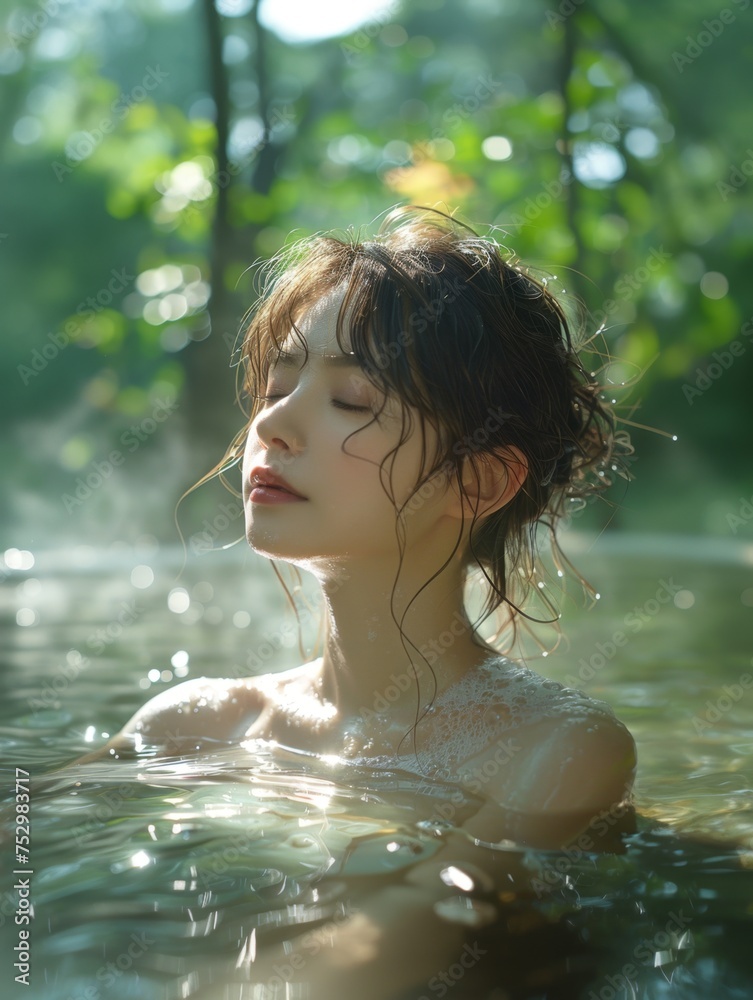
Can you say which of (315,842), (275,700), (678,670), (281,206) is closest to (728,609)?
(678,670)

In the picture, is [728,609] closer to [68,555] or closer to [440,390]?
[440,390]

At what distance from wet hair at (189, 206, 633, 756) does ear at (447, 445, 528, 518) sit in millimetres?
11

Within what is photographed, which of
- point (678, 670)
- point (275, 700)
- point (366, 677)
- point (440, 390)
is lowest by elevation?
point (678, 670)

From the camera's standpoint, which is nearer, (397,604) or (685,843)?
(685,843)

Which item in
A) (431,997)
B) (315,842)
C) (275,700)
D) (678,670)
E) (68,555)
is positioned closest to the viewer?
(431,997)

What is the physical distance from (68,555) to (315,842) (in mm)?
6551

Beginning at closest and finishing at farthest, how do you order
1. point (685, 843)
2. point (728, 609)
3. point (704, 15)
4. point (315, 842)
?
point (315, 842)
point (685, 843)
point (728, 609)
point (704, 15)

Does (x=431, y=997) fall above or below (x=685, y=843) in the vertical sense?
above

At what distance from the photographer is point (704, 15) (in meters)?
11.6
